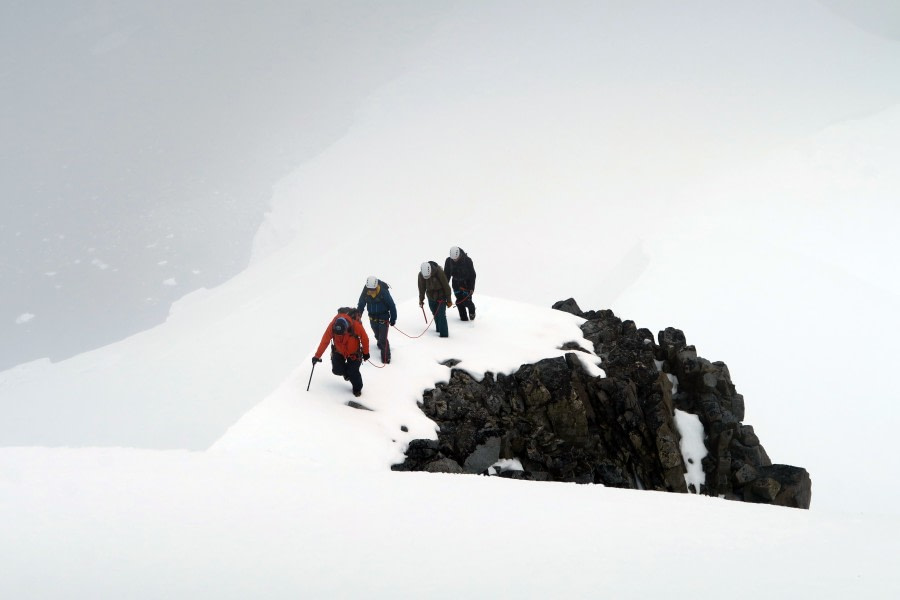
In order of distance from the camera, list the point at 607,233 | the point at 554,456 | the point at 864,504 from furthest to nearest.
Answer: the point at 607,233
the point at 864,504
the point at 554,456

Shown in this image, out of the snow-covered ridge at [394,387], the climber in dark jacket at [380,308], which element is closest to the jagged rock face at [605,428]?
the snow-covered ridge at [394,387]

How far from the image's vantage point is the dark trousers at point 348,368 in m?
10.2

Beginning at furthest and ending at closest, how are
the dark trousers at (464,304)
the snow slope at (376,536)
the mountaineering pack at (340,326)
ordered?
the dark trousers at (464,304) → the mountaineering pack at (340,326) → the snow slope at (376,536)

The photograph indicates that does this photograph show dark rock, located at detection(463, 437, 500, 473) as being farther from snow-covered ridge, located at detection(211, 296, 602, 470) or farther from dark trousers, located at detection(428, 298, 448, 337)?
dark trousers, located at detection(428, 298, 448, 337)

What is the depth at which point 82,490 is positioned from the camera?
17.2ft

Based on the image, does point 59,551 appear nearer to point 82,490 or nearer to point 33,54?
point 82,490

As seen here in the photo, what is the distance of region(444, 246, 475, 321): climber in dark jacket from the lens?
1423 cm

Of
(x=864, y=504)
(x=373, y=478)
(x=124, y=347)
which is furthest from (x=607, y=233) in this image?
(x=373, y=478)

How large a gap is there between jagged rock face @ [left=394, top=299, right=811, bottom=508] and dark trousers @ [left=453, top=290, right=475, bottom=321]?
2641mm

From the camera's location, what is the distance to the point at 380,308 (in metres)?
12.0

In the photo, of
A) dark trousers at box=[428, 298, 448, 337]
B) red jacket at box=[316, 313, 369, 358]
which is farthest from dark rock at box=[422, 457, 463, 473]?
dark trousers at box=[428, 298, 448, 337]

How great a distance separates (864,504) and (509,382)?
1371 centimetres

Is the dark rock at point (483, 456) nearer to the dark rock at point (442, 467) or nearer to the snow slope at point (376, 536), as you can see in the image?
the dark rock at point (442, 467)

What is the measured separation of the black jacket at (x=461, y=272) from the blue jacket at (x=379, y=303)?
2714 mm
